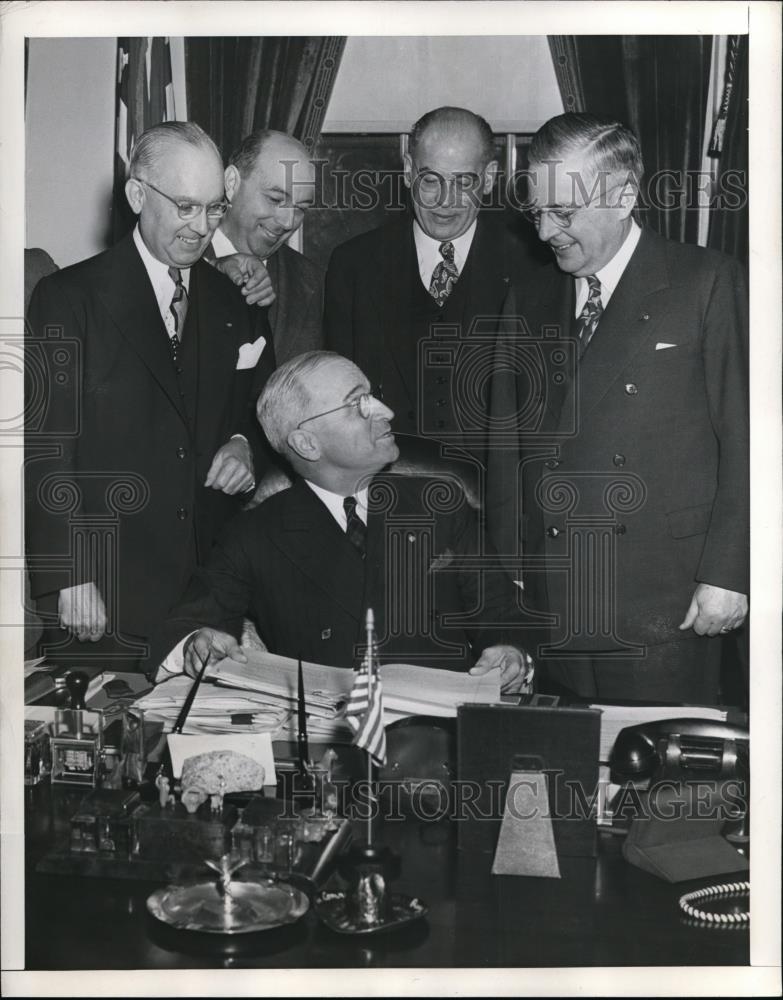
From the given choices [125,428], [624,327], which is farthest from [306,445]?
[624,327]

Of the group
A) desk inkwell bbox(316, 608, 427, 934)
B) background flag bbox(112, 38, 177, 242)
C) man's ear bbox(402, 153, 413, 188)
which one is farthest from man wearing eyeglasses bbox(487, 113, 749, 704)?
background flag bbox(112, 38, 177, 242)

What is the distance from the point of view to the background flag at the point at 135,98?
12.3 ft

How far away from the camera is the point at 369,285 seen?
3.84m

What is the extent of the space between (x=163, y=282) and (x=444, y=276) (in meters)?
0.88

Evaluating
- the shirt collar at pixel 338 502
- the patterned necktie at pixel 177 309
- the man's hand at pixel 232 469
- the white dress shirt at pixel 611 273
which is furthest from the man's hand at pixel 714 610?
the patterned necktie at pixel 177 309

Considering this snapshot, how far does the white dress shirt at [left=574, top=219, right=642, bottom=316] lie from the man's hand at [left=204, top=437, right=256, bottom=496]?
3.68 feet

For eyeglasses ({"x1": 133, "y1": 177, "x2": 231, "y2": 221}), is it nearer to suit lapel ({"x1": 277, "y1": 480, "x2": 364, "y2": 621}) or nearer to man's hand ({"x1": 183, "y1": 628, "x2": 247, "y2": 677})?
suit lapel ({"x1": 277, "y1": 480, "x2": 364, "y2": 621})

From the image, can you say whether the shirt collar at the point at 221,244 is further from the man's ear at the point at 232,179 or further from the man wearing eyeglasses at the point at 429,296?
the man wearing eyeglasses at the point at 429,296

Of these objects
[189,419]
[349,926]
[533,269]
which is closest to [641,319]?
[533,269]

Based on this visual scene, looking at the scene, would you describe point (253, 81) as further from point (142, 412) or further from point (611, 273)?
point (611, 273)

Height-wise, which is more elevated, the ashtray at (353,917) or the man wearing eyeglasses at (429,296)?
the man wearing eyeglasses at (429,296)

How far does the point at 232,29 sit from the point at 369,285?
0.88 m

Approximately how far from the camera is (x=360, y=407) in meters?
3.76

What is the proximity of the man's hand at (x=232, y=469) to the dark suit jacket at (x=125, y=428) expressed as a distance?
0.08ft
